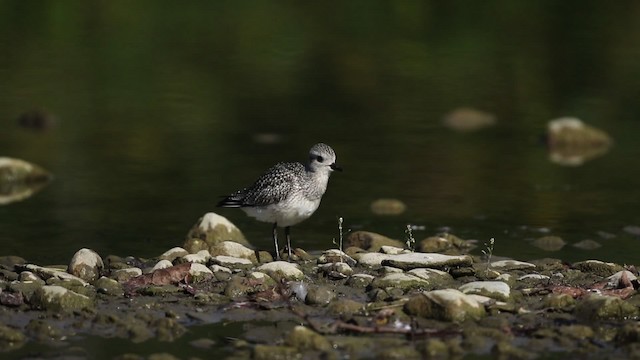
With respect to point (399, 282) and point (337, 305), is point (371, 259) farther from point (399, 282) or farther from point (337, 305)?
point (337, 305)

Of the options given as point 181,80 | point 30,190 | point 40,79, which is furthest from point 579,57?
point 30,190

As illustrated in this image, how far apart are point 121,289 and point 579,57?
55.6 feet

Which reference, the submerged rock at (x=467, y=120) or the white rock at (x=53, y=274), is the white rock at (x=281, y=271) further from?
the submerged rock at (x=467, y=120)

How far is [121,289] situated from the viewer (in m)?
11.8

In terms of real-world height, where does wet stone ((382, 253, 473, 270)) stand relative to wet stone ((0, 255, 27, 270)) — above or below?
above

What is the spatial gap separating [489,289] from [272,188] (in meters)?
2.92

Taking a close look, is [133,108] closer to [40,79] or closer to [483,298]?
[40,79]

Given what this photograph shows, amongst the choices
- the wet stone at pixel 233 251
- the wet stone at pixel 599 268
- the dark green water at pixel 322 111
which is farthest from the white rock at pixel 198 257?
the wet stone at pixel 599 268

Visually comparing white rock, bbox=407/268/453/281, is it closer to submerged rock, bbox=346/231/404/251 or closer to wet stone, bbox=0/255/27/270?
submerged rock, bbox=346/231/404/251

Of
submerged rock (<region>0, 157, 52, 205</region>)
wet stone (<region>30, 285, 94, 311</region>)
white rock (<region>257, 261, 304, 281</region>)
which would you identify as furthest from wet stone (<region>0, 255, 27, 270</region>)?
submerged rock (<region>0, 157, 52, 205</region>)

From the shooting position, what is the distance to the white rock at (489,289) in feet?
37.4

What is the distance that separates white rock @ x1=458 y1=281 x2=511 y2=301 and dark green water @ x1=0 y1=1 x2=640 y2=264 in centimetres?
307

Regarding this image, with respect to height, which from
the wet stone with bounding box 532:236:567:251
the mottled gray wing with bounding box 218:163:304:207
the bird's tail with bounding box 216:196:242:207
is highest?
the mottled gray wing with bounding box 218:163:304:207

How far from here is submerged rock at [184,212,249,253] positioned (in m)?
14.4
